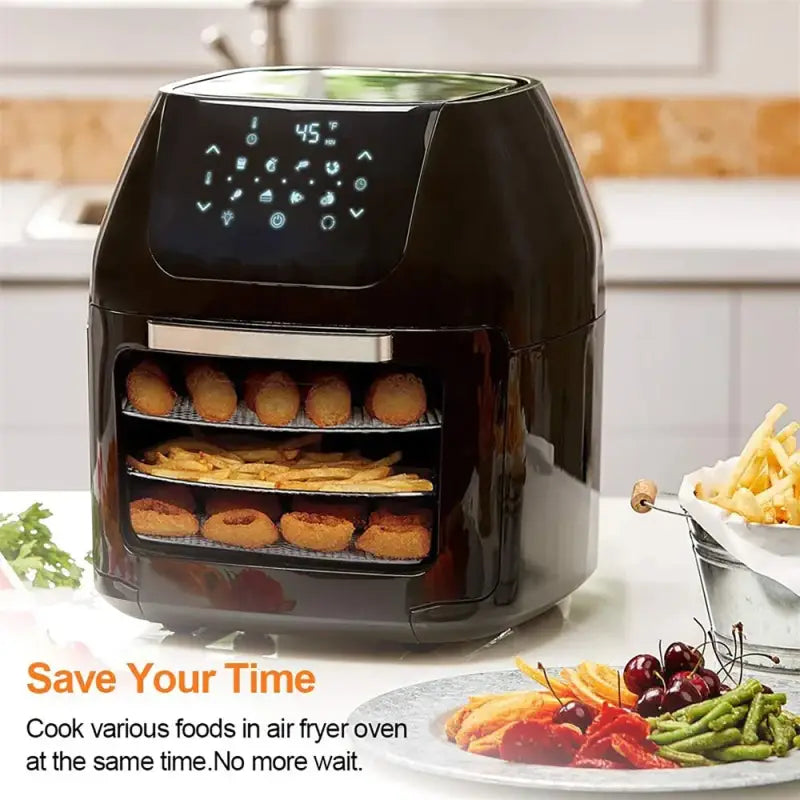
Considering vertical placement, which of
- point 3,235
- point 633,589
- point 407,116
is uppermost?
point 407,116

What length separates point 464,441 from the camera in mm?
953

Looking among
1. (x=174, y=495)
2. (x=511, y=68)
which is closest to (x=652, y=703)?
(x=174, y=495)

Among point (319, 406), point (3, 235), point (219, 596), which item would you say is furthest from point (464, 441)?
point (3, 235)

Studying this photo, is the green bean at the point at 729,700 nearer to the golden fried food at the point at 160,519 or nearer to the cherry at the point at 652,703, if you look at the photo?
the cherry at the point at 652,703

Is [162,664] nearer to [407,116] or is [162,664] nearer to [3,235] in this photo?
[407,116]

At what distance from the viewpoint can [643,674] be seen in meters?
0.88

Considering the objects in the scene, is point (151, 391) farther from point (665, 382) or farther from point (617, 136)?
point (617, 136)

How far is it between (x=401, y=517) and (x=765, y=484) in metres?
0.24

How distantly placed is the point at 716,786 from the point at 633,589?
385 mm

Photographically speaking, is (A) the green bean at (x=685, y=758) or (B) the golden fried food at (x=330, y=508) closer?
(A) the green bean at (x=685, y=758)

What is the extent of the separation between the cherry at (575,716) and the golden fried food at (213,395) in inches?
11.8

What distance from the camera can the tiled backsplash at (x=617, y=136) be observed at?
2627 mm

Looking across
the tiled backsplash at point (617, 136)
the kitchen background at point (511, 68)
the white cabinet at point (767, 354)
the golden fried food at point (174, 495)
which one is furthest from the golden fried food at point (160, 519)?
the tiled backsplash at point (617, 136)

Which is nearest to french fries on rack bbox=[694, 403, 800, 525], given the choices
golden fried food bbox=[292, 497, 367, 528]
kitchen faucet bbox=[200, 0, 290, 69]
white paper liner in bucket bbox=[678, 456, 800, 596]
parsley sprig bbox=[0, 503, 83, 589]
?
white paper liner in bucket bbox=[678, 456, 800, 596]
